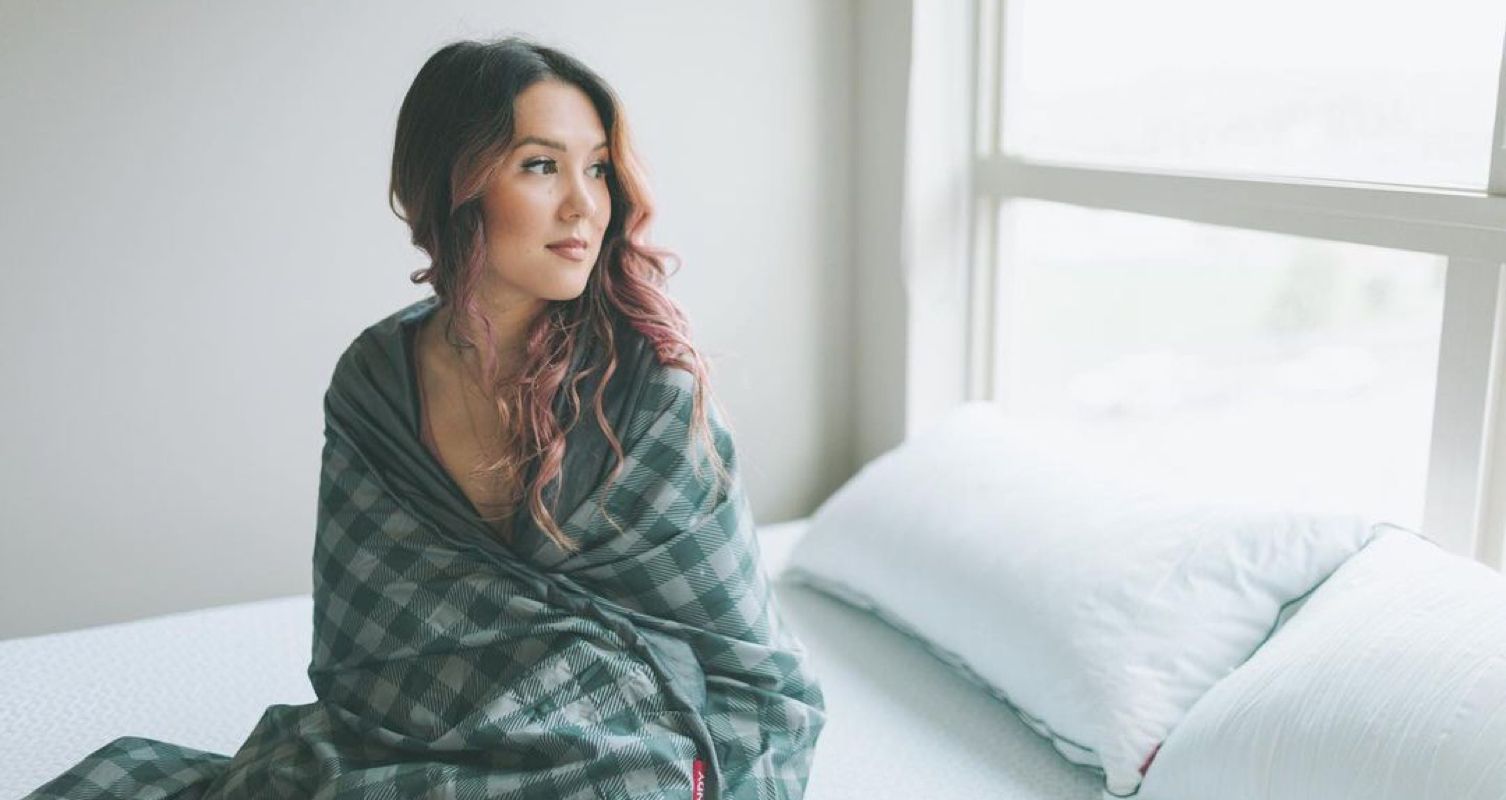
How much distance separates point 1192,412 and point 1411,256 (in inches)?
20.3

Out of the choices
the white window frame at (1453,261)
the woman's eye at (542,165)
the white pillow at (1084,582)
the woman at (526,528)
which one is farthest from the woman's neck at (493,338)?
the white window frame at (1453,261)

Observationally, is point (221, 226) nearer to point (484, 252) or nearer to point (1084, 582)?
point (484, 252)

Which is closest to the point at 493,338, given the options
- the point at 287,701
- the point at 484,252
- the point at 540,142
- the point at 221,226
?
the point at 484,252

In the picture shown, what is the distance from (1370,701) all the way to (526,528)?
80 cm

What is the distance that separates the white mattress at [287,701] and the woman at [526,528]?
19 centimetres

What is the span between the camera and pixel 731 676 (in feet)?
4.62

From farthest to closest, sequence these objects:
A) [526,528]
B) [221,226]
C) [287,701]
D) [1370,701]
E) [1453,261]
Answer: [221,226]
[287,701]
[1453,261]
[526,528]
[1370,701]

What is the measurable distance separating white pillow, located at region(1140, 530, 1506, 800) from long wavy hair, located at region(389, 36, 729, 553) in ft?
1.82

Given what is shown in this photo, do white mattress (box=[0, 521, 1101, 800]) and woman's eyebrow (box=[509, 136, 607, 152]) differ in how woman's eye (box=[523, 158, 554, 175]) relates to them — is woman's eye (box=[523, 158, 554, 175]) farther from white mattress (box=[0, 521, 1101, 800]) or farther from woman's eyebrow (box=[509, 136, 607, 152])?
white mattress (box=[0, 521, 1101, 800])

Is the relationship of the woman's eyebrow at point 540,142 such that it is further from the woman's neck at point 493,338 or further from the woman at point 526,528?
the woman's neck at point 493,338

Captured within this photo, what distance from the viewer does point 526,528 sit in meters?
1.38

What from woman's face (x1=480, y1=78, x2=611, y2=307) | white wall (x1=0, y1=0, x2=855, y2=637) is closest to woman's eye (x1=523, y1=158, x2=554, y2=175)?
woman's face (x1=480, y1=78, x2=611, y2=307)

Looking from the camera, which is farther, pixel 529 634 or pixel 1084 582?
pixel 1084 582

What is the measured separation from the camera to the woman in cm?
130
